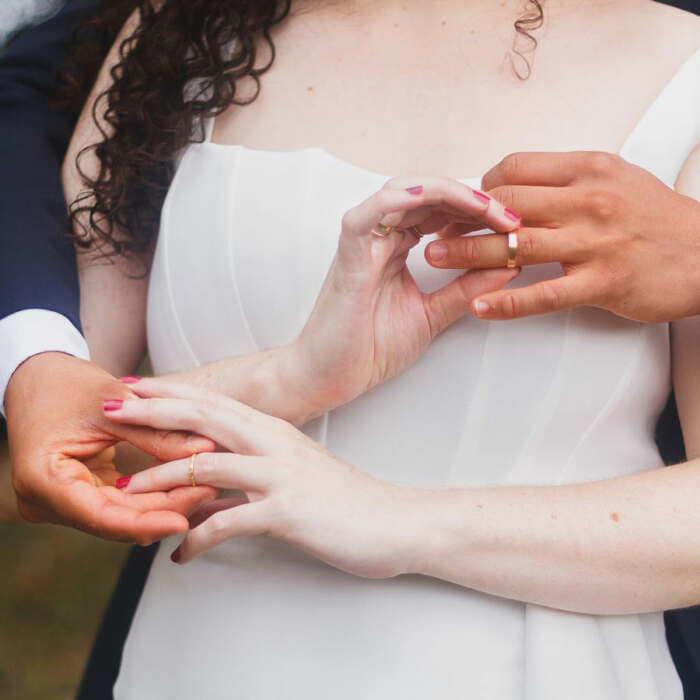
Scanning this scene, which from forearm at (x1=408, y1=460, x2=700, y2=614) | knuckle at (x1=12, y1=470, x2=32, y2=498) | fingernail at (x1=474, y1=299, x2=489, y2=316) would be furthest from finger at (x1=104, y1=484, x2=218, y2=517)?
fingernail at (x1=474, y1=299, x2=489, y2=316)

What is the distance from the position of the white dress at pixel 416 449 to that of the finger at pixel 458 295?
0.04m

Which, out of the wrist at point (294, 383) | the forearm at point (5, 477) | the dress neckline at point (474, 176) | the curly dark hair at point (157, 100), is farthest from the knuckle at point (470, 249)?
the forearm at point (5, 477)

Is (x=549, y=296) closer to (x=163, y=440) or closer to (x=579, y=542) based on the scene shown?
(x=579, y=542)

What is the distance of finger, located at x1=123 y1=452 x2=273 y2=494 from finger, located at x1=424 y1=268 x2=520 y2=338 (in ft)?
0.95

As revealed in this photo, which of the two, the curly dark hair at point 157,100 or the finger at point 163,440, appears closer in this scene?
the finger at point 163,440

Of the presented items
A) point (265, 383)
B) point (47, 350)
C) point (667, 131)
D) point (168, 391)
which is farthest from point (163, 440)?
point (667, 131)

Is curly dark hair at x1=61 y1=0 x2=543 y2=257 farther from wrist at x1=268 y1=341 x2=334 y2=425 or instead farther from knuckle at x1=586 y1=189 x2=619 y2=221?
knuckle at x1=586 y1=189 x2=619 y2=221

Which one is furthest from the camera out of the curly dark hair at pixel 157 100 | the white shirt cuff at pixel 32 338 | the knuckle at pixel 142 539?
the curly dark hair at pixel 157 100

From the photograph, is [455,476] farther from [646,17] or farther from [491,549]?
[646,17]

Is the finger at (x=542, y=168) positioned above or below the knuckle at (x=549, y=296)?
above

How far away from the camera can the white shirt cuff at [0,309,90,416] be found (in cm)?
134

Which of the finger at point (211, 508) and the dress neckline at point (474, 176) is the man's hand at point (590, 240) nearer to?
the dress neckline at point (474, 176)

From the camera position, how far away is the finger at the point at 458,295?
1.20 meters

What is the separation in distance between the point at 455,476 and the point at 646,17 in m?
0.70
